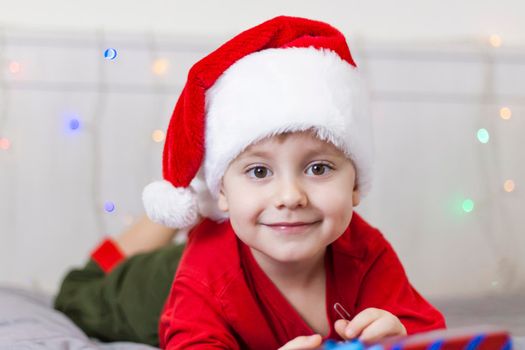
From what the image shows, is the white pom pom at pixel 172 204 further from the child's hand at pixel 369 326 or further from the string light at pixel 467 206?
the string light at pixel 467 206

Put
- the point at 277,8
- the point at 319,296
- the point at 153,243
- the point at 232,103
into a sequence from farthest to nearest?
the point at 277,8 → the point at 153,243 → the point at 319,296 → the point at 232,103

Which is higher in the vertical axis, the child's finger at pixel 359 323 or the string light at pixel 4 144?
the string light at pixel 4 144

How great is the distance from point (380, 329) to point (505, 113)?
1.61 m

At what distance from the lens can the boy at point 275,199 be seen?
40.6 inches

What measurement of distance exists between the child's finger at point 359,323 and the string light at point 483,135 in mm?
1521

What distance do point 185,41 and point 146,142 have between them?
12.0 inches

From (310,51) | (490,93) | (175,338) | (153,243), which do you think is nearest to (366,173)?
(310,51)

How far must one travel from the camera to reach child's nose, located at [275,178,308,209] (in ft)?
3.29

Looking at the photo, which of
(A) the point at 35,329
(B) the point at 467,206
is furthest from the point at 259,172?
(B) the point at 467,206

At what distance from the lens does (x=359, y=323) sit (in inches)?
39.1

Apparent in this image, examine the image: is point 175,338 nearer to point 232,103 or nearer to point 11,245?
point 232,103

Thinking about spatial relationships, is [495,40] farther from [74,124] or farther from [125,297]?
[125,297]

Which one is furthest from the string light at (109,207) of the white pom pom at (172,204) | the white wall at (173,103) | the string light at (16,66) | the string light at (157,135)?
the white pom pom at (172,204)

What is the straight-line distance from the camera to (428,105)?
2.43 meters
